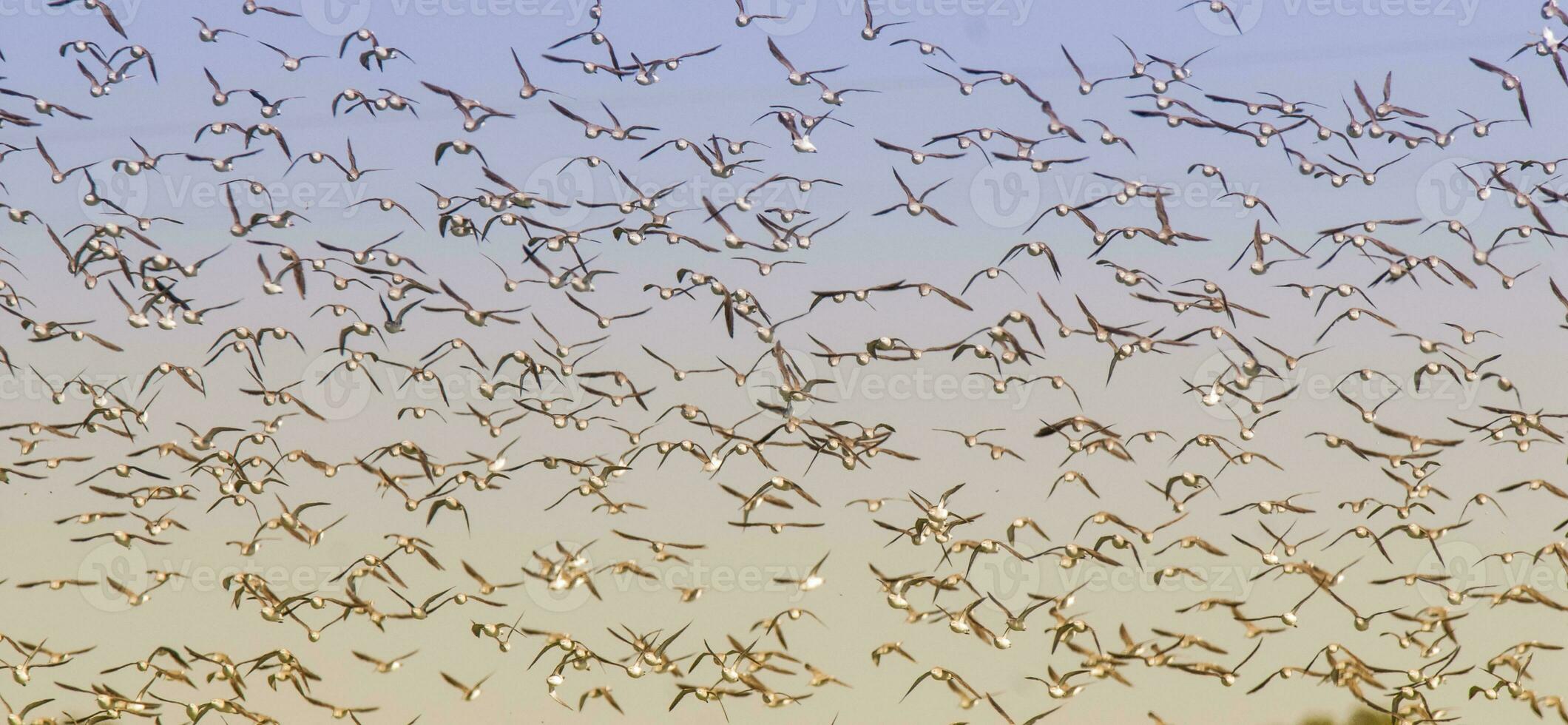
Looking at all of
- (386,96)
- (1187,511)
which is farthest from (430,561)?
(1187,511)

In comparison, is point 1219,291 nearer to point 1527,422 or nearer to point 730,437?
point 1527,422

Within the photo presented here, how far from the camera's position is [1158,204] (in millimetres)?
6508

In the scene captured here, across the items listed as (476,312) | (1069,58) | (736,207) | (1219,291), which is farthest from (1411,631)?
(476,312)

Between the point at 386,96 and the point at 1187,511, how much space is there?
4.04m

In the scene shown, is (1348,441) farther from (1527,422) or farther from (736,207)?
(736,207)

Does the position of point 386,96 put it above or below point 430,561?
above

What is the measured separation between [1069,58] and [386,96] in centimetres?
307

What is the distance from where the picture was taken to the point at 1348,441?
Answer: 6508 mm

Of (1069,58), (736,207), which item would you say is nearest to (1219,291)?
(1069,58)

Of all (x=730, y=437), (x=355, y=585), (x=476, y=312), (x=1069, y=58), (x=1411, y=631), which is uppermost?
(x=1069, y=58)

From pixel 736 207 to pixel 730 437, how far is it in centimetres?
104

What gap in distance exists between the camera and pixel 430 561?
6562mm

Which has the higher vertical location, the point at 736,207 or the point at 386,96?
the point at 386,96

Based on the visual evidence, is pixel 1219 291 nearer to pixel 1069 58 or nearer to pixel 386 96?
pixel 1069 58
